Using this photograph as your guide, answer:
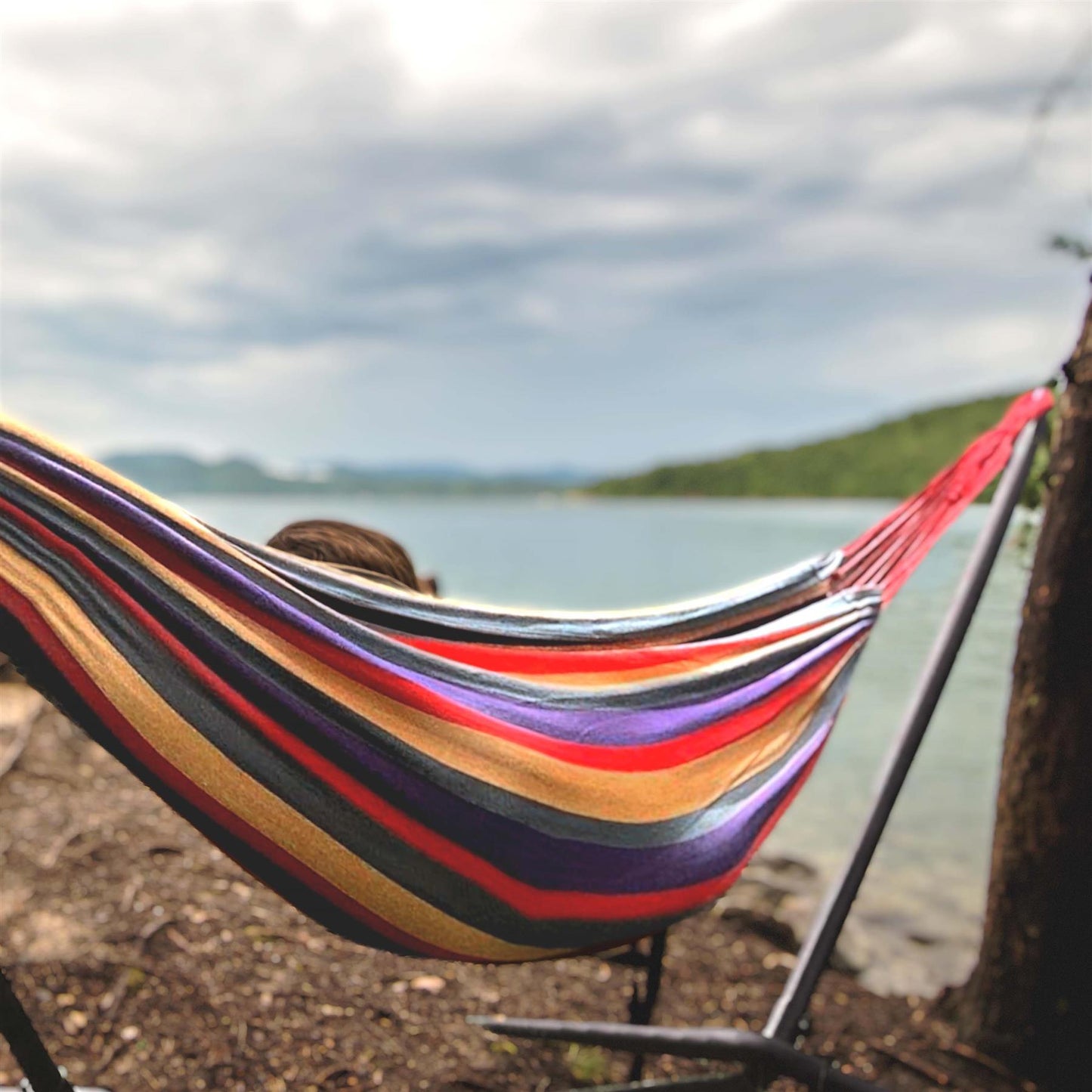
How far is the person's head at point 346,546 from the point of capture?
153 cm

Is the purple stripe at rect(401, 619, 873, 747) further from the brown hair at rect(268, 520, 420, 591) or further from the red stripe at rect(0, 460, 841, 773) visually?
the brown hair at rect(268, 520, 420, 591)

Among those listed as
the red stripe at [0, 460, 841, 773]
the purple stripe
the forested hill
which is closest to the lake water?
the red stripe at [0, 460, 841, 773]

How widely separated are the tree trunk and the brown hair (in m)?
1.21

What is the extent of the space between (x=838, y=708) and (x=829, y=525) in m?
45.7

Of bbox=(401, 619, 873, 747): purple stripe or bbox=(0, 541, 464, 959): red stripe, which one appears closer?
bbox=(0, 541, 464, 959): red stripe

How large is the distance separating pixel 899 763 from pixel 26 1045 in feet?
4.10

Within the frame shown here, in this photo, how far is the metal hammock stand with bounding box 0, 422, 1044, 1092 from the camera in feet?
4.62

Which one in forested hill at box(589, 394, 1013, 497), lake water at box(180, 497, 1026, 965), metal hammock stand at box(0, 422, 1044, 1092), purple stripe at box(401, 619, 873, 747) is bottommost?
lake water at box(180, 497, 1026, 965)

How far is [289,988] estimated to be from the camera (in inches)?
75.5

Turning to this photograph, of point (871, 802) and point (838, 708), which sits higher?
point (838, 708)

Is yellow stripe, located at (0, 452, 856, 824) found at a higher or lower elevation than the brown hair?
lower

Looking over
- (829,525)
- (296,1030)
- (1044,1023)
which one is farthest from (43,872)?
(829,525)

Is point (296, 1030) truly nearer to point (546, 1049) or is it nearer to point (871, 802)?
point (546, 1049)

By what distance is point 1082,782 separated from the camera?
1.84 m
